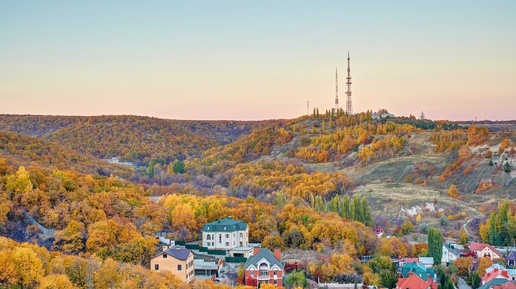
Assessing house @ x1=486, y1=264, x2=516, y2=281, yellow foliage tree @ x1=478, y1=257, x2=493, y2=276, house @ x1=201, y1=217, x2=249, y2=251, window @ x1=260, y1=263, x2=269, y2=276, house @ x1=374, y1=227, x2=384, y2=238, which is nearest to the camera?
window @ x1=260, y1=263, x2=269, y2=276

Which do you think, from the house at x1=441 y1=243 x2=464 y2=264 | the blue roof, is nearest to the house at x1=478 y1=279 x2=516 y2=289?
the house at x1=441 y1=243 x2=464 y2=264

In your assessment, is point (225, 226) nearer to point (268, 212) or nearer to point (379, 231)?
point (268, 212)

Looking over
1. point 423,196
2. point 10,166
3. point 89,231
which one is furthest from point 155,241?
point 423,196

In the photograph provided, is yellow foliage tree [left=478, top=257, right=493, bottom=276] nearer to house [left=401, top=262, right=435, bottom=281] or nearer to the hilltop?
house [left=401, top=262, right=435, bottom=281]

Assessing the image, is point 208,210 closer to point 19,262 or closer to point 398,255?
point 398,255

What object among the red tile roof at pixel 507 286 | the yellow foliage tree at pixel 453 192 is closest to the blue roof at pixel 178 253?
the red tile roof at pixel 507 286

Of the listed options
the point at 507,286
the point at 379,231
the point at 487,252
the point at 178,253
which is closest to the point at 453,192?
the point at 379,231

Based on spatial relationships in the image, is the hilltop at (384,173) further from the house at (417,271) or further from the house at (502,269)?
the house at (417,271)
